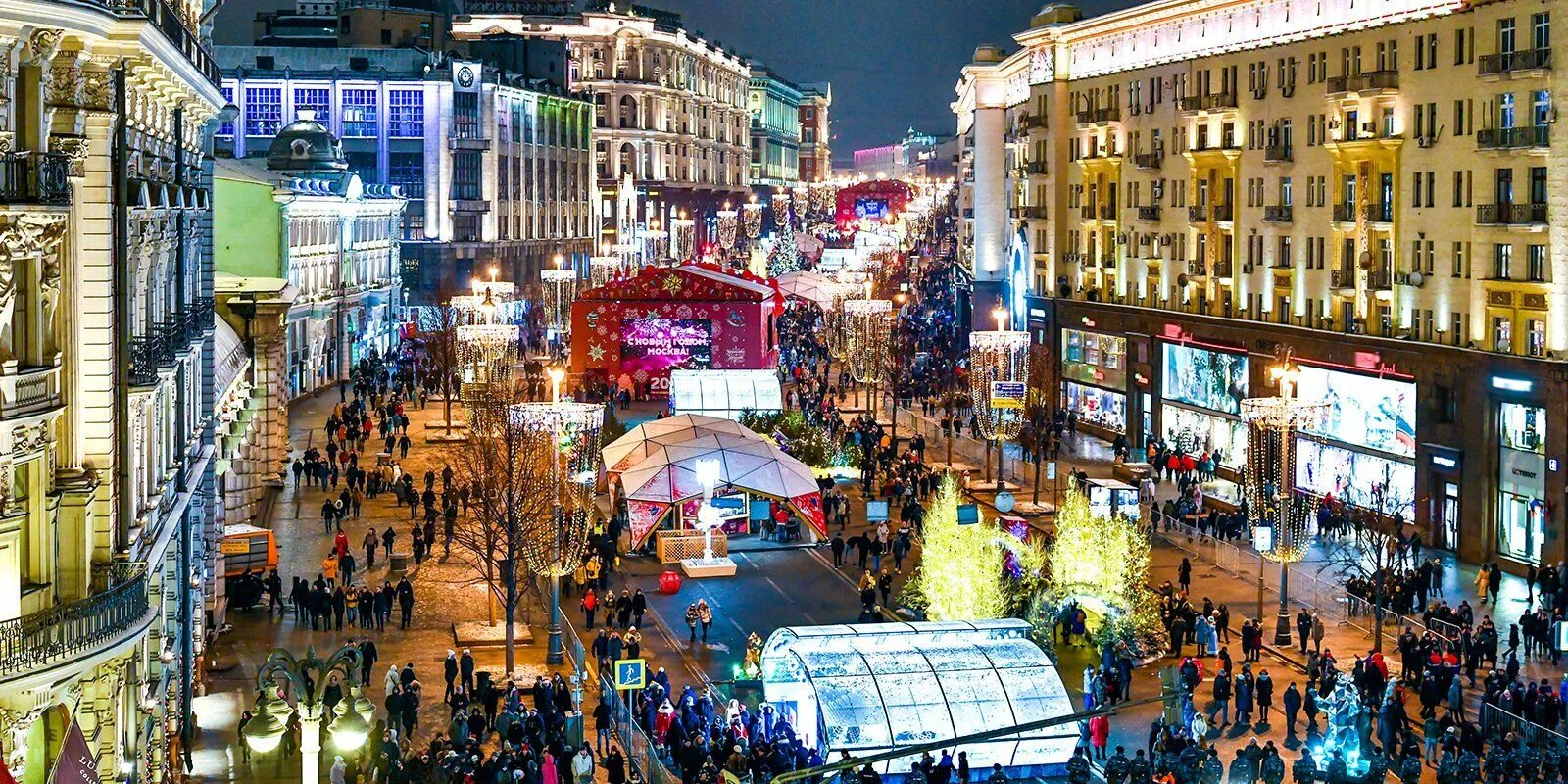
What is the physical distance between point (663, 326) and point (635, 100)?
82.9m

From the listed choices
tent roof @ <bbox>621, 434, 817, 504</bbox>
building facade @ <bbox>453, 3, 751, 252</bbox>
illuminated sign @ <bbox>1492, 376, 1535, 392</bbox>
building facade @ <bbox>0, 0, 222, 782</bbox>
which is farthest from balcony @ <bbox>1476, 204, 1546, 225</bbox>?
building facade @ <bbox>453, 3, 751, 252</bbox>

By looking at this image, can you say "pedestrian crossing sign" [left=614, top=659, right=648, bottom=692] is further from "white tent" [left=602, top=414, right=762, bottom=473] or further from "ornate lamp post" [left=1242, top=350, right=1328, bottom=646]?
"white tent" [left=602, top=414, right=762, bottom=473]

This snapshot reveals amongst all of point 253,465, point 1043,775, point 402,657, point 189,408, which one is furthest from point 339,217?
point 1043,775

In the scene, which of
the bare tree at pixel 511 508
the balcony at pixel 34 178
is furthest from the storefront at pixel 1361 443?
the balcony at pixel 34 178

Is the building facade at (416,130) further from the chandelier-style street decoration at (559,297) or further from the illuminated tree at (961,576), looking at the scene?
the illuminated tree at (961,576)

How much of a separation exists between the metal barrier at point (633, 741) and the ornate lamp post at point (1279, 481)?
12664 millimetres

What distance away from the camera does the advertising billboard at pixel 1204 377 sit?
60688 millimetres

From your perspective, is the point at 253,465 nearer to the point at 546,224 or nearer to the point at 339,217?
the point at 339,217

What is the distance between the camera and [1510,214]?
47375 millimetres

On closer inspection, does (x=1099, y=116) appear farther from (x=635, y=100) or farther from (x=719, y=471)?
(x=635, y=100)

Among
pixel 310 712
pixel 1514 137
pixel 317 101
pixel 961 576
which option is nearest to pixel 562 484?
pixel 961 576

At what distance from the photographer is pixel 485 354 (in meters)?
65.4

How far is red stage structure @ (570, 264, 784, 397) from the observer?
77375 millimetres

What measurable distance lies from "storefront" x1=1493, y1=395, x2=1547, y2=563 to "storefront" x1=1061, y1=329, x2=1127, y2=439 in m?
22.5
